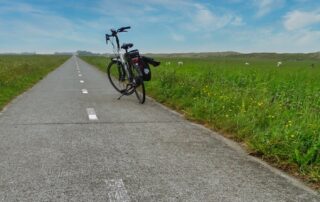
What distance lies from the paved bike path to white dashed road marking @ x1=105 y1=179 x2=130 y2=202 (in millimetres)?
10

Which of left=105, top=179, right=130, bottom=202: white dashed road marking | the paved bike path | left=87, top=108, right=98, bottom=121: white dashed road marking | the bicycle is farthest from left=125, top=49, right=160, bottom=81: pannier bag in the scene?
left=105, top=179, right=130, bottom=202: white dashed road marking

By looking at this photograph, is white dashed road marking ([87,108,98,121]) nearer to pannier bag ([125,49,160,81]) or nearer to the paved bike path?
the paved bike path

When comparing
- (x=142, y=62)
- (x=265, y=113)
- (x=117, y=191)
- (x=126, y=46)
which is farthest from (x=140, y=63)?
(x=117, y=191)

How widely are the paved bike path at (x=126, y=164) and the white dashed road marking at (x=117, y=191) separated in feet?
0.03

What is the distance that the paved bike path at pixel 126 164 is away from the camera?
393cm

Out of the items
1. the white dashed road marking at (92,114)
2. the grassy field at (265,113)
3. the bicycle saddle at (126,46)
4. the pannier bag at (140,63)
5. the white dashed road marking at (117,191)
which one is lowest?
the white dashed road marking at (92,114)

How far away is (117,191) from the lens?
3.95m

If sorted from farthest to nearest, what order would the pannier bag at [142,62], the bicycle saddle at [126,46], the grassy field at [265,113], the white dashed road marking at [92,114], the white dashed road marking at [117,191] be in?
the bicycle saddle at [126,46], the pannier bag at [142,62], the white dashed road marking at [92,114], the grassy field at [265,113], the white dashed road marking at [117,191]

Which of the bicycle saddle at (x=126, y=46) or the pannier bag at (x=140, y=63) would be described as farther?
the bicycle saddle at (x=126, y=46)

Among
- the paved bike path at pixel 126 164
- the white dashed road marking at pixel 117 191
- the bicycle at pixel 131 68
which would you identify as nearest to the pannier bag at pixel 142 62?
the bicycle at pixel 131 68

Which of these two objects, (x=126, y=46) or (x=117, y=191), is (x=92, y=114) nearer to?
(x=126, y=46)

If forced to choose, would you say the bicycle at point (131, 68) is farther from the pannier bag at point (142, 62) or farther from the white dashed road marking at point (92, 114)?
the white dashed road marking at point (92, 114)

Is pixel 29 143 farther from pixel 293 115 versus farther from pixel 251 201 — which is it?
pixel 293 115

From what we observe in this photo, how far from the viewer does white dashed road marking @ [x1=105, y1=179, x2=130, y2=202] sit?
376 cm
